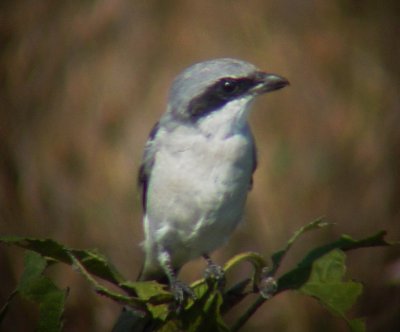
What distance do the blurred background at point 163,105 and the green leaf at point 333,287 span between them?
642 cm

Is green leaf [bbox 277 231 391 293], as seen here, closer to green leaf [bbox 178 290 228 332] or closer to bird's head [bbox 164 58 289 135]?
green leaf [bbox 178 290 228 332]

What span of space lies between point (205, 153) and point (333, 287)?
134cm

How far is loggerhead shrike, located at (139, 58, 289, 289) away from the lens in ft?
11.2

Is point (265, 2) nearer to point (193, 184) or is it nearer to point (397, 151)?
point (397, 151)

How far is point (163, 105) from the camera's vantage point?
9633mm

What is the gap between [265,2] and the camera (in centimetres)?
920

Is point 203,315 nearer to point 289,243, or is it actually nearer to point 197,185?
point 289,243

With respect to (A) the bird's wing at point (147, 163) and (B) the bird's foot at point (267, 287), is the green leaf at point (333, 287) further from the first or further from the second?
(A) the bird's wing at point (147, 163)

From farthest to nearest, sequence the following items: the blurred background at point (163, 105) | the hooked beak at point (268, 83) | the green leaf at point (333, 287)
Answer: the blurred background at point (163, 105) < the hooked beak at point (268, 83) < the green leaf at point (333, 287)

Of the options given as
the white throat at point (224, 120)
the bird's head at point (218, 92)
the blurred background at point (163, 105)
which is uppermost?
the bird's head at point (218, 92)

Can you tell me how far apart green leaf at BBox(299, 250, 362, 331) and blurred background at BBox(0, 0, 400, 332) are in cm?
642

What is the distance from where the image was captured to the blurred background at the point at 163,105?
9078 millimetres

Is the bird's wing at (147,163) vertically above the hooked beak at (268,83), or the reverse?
the hooked beak at (268,83)

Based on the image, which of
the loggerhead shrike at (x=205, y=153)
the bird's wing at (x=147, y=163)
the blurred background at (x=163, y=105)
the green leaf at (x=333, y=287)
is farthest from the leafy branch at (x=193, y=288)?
the blurred background at (x=163, y=105)
